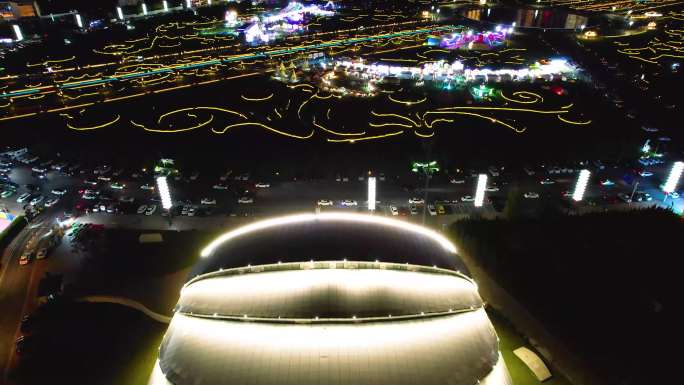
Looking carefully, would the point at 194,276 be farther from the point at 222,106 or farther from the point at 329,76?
Result: the point at 329,76

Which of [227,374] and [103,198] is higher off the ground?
[227,374]

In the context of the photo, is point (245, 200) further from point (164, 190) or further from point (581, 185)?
point (581, 185)

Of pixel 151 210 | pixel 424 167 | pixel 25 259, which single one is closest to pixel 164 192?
pixel 151 210

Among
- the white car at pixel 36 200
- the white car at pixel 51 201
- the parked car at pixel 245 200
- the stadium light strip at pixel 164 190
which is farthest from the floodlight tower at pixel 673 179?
the white car at pixel 36 200

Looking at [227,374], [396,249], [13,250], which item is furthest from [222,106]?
[227,374]

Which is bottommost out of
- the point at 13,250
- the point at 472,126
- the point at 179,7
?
the point at 13,250

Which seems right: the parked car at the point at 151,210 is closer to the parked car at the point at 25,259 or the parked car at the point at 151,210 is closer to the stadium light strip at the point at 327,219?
the parked car at the point at 25,259
